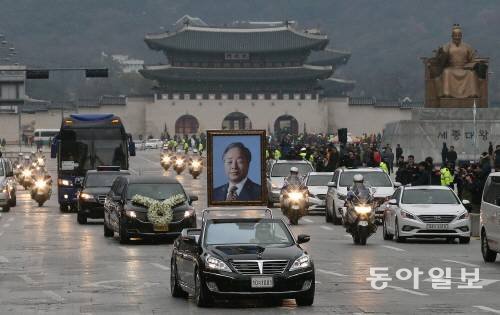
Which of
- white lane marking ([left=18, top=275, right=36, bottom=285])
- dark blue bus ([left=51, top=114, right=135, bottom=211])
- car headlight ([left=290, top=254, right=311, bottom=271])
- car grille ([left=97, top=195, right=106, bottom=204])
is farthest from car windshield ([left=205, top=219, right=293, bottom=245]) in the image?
dark blue bus ([left=51, top=114, right=135, bottom=211])

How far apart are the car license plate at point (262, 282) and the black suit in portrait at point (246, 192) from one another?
1997 centimetres

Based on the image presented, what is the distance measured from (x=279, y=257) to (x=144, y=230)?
12.6 metres

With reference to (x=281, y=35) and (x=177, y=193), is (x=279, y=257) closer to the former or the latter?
(x=177, y=193)

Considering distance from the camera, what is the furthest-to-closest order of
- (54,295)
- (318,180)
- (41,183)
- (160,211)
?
(41,183), (318,180), (160,211), (54,295)

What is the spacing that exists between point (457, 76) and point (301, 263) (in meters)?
50.4

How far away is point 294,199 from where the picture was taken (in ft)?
124

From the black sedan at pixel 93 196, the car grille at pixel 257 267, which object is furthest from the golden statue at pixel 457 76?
the car grille at pixel 257 267

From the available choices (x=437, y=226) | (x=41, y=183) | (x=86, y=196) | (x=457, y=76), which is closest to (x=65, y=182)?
(x=41, y=183)

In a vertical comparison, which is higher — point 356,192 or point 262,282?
point 356,192

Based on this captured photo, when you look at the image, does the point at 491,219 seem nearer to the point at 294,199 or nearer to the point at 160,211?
the point at 160,211

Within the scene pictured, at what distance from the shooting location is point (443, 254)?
27.5m

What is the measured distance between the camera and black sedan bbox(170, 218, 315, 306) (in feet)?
58.6

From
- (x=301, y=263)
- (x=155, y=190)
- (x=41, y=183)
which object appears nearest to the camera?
(x=301, y=263)

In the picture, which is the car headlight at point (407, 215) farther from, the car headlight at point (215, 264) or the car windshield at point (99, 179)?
the car headlight at point (215, 264)
